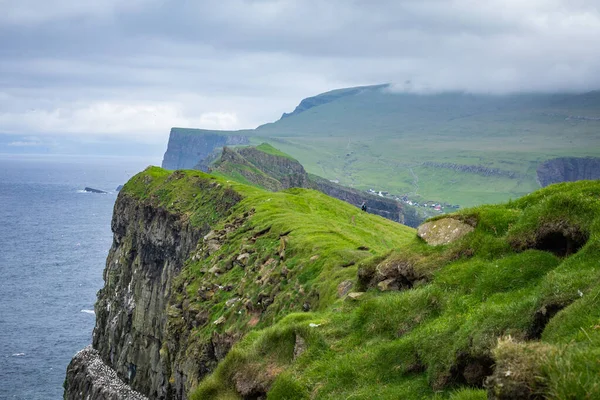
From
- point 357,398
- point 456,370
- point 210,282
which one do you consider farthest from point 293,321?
point 210,282

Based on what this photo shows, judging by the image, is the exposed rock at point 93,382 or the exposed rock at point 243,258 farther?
the exposed rock at point 93,382

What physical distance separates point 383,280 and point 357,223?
52700mm

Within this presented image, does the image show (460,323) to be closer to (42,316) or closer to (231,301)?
(231,301)

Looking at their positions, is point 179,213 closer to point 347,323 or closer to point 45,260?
point 347,323

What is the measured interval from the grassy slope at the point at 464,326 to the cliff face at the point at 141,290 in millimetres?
50129

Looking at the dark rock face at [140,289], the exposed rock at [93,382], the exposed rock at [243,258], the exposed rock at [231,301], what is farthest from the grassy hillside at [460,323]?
the exposed rock at [93,382]

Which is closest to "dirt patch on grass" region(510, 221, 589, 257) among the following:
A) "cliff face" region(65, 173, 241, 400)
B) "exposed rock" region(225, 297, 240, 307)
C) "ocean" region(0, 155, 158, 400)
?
"exposed rock" region(225, 297, 240, 307)

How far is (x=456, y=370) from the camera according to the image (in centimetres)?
1612

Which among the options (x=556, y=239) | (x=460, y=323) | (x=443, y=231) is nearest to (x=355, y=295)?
(x=443, y=231)

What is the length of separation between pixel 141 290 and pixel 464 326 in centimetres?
7605

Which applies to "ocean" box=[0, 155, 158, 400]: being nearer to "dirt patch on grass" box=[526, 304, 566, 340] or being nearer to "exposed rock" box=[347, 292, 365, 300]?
"exposed rock" box=[347, 292, 365, 300]

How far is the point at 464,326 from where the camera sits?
17.0 metres

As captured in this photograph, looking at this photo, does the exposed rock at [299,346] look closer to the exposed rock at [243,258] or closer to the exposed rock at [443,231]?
the exposed rock at [443,231]

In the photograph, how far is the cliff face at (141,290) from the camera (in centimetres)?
7831
